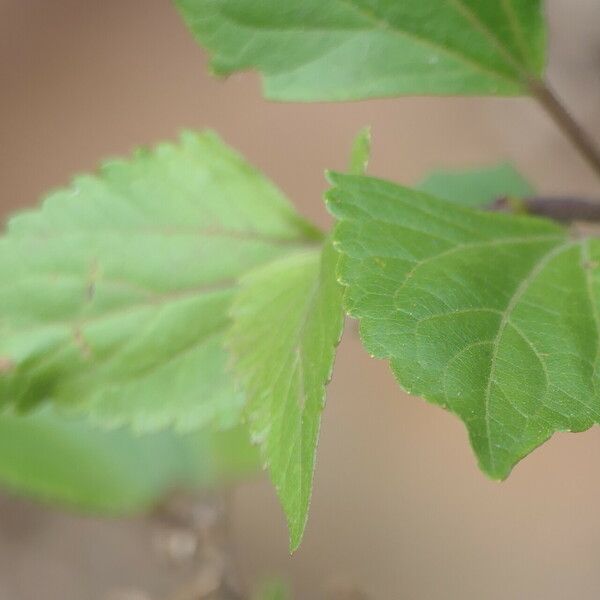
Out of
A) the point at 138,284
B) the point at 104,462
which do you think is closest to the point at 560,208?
the point at 138,284

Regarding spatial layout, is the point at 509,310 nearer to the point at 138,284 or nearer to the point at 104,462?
the point at 138,284

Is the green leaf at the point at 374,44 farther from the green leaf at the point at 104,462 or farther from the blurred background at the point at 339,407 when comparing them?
the blurred background at the point at 339,407

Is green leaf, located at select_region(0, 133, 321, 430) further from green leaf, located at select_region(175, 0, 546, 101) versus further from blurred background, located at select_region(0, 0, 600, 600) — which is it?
blurred background, located at select_region(0, 0, 600, 600)

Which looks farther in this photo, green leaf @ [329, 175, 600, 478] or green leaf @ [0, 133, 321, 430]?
green leaf @ [0, 133, 321, 430]

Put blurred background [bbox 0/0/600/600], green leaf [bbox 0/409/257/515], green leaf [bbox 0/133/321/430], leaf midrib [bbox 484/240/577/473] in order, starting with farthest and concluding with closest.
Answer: blurred background [bbox 0/0/600/600] → green leaf [bbox 0/409/257/515] → green leaf [bbox 0/133/321/430] → leaf midrib [bbox 484/240/577/473]

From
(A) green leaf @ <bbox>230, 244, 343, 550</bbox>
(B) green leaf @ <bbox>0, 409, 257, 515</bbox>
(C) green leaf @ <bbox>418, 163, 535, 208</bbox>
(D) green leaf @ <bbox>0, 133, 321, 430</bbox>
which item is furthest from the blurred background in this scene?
(A) green leaf @ <bbox>230, 244, 343, 550</bbox>

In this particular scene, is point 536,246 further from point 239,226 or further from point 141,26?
point 141,26

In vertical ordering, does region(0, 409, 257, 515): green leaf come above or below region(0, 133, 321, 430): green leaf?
below
